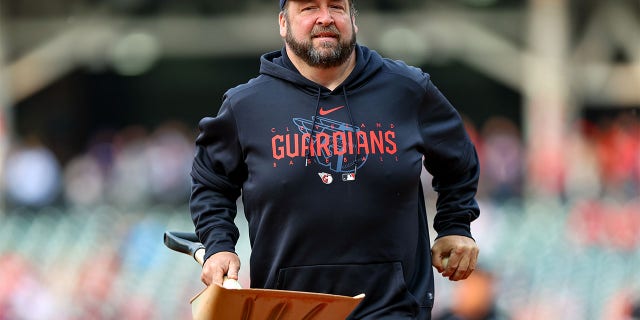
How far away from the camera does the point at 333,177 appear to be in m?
Result: 4.61

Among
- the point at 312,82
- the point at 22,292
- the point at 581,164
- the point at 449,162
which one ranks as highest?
the point at 312,82

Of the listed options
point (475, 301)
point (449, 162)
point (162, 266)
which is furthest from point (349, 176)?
point (162, 266)

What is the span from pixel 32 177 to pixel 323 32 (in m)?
16.3

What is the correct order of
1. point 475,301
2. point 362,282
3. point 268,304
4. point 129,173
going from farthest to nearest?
point 129,173 → point 475,301 → point 362,282 → point 268,304

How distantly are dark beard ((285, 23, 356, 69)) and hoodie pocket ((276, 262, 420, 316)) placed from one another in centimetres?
74

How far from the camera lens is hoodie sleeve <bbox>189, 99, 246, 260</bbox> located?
4770 millimetres

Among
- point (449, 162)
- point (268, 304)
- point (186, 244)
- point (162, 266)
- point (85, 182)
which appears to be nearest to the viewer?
point (268, 304)

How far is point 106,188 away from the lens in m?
20.4

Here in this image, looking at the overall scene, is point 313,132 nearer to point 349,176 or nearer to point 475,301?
point 349,176

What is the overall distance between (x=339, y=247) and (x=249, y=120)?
0.57 meters

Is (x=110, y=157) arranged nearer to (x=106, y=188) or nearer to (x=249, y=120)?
(x=106, y=188)

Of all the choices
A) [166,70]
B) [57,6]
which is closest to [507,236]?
[57,6]

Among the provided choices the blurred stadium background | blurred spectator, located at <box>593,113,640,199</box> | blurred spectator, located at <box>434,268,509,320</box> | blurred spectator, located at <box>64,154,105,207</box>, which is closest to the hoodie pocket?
the blurred stadium background

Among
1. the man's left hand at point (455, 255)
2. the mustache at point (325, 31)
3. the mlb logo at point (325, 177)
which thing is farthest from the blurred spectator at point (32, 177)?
the mlb logo at point (325, 177)
